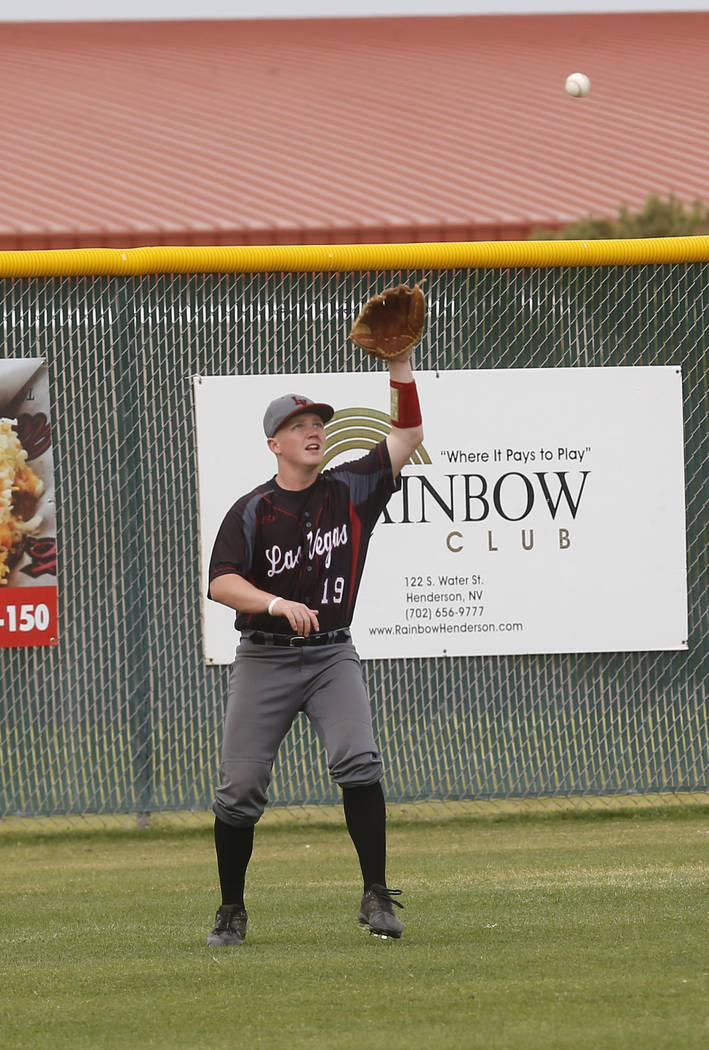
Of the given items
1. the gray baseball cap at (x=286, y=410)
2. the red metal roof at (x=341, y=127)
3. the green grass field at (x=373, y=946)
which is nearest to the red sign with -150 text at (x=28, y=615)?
the green grass field at (x=373, y=946)

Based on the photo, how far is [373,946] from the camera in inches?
→ 195

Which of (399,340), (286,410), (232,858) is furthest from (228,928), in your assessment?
(399,340)

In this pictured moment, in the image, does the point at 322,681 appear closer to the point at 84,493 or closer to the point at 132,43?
the point at 84,493

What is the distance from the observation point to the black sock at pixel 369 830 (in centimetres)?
507

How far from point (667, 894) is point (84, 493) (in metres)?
3.16

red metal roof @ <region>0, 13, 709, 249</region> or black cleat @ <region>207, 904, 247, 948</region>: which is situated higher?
red metal roof @ <region>0, 13, 709, 249</region>

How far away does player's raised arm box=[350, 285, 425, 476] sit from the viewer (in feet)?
17.0

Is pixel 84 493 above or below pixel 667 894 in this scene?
above

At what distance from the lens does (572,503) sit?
7.68 metres

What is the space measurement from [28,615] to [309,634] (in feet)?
9.13

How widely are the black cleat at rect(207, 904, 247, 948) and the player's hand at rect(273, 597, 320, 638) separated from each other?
2.91 ft

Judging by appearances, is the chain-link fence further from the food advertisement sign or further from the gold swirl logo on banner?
the gold swirl logo on banner

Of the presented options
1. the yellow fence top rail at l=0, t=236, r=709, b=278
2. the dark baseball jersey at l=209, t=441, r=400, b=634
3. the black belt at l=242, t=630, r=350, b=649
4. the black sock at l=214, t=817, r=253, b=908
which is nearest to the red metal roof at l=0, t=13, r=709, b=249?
the yellow fence top rail at l=0, t=236, r=709, b=278

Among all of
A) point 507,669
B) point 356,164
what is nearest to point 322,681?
point 507,669
